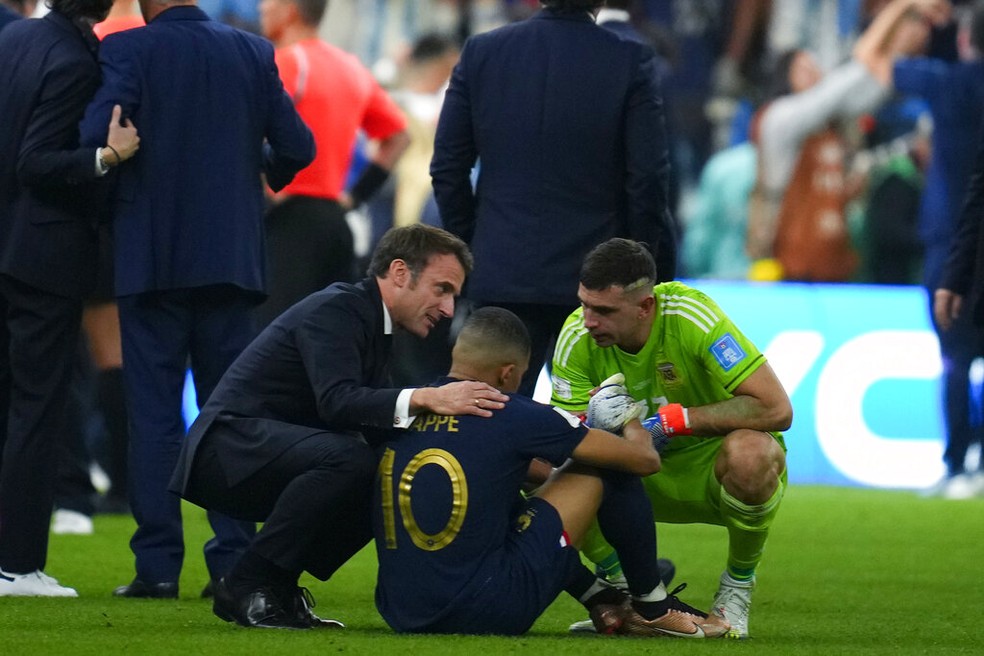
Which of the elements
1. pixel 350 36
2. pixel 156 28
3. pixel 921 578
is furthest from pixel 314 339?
pixel 350 36

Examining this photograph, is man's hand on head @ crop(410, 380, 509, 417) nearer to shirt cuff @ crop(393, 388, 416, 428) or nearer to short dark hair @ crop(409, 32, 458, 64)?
shirt cuff @ crop(393, 388, 416, 428)

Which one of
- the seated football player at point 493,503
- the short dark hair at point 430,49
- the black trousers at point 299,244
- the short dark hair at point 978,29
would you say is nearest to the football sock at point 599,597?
the seated football player at point 493,503

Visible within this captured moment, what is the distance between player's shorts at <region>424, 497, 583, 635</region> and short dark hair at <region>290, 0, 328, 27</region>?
368 centimetres

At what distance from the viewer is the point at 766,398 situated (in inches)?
208

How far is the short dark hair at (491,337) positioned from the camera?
493cm

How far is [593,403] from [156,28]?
1950 mm

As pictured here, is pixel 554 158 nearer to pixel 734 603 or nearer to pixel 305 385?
pixel 305 385

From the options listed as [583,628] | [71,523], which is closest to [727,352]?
[583,628]

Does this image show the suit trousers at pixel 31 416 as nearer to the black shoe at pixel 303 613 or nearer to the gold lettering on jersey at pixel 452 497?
the black shoe at pixel 303 613

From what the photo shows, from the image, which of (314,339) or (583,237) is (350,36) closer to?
(583,237)

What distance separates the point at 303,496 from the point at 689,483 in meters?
1.24

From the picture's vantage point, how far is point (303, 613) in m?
5.22

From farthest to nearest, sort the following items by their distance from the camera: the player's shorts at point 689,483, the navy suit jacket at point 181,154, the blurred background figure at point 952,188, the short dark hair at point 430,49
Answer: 1. the short dark hair at point 430,49
2. the blurred background figure at point 952,188
3. the navy suit jacket at point 181,154
4. the player's shorts at point 689,483

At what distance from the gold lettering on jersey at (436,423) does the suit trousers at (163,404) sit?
1.33m
